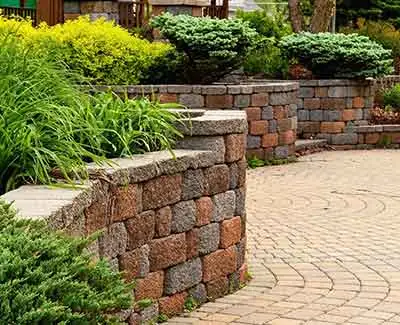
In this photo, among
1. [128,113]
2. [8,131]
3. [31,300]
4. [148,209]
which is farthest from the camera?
[128,113]

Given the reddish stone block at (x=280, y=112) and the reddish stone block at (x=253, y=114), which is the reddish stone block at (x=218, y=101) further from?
the reddish stone block at (x=280, y=112)

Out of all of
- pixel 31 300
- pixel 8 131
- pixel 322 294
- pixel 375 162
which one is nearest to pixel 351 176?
pixel 375 162

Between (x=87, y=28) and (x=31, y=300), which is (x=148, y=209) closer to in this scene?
(x=31, y=300)

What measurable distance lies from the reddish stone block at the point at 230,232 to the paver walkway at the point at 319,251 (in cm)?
32

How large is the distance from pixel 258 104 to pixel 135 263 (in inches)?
319

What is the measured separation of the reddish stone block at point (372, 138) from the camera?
15883 mm

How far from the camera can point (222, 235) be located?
6.04m

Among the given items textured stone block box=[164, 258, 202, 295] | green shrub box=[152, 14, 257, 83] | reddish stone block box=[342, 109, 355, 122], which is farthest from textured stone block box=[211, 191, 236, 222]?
reddish stone block box=[342, 109, 355, 122]

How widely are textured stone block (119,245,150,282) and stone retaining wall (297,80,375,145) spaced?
10410 mm

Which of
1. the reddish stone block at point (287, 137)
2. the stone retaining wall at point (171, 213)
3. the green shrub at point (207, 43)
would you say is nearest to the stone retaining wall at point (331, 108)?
the reddish stone block at point (287, 137)

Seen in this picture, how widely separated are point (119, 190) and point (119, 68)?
24.5 ft

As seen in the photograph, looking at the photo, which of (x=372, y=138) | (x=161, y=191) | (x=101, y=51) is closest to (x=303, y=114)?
(x=372, y=138)

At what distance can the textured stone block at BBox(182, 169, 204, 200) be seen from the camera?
221 inches

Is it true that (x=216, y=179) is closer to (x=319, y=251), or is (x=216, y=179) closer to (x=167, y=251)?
(x=167, y=251)
